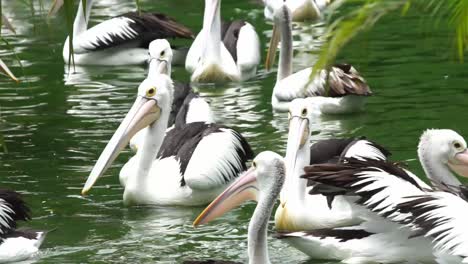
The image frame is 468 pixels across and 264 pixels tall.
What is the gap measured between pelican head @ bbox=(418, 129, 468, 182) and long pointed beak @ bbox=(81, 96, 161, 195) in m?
1.88

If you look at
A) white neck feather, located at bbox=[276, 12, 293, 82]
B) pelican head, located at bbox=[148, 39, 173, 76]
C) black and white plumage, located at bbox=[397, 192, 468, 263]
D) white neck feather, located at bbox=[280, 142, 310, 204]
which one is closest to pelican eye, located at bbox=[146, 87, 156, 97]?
white neck feather, located at bbox=[280, 142, 310, 204]

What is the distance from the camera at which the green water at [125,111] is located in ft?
19.7

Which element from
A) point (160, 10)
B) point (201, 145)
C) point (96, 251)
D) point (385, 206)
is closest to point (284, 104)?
point (201, 145)

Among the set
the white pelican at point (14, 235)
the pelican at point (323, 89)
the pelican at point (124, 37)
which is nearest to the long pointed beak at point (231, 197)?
the white pelican at point (14, 235)

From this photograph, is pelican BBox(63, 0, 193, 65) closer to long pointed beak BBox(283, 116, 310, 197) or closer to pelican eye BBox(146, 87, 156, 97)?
pelican eye BBox(146, 87, 156, 97)

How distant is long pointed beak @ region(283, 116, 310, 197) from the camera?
19.7ft

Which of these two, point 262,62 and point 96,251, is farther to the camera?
point 262,62

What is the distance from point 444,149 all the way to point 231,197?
1.27 metres

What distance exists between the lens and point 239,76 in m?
10.7

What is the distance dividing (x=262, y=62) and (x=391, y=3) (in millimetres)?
10088

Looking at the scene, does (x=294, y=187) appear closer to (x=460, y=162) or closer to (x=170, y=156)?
(x=460, y=162)

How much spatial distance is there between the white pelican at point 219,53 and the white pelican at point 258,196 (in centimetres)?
514

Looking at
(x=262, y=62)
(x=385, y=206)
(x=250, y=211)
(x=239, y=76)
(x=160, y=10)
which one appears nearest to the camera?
(x=385, y=206)

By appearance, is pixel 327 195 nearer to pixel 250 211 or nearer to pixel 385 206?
pixel 385 206
